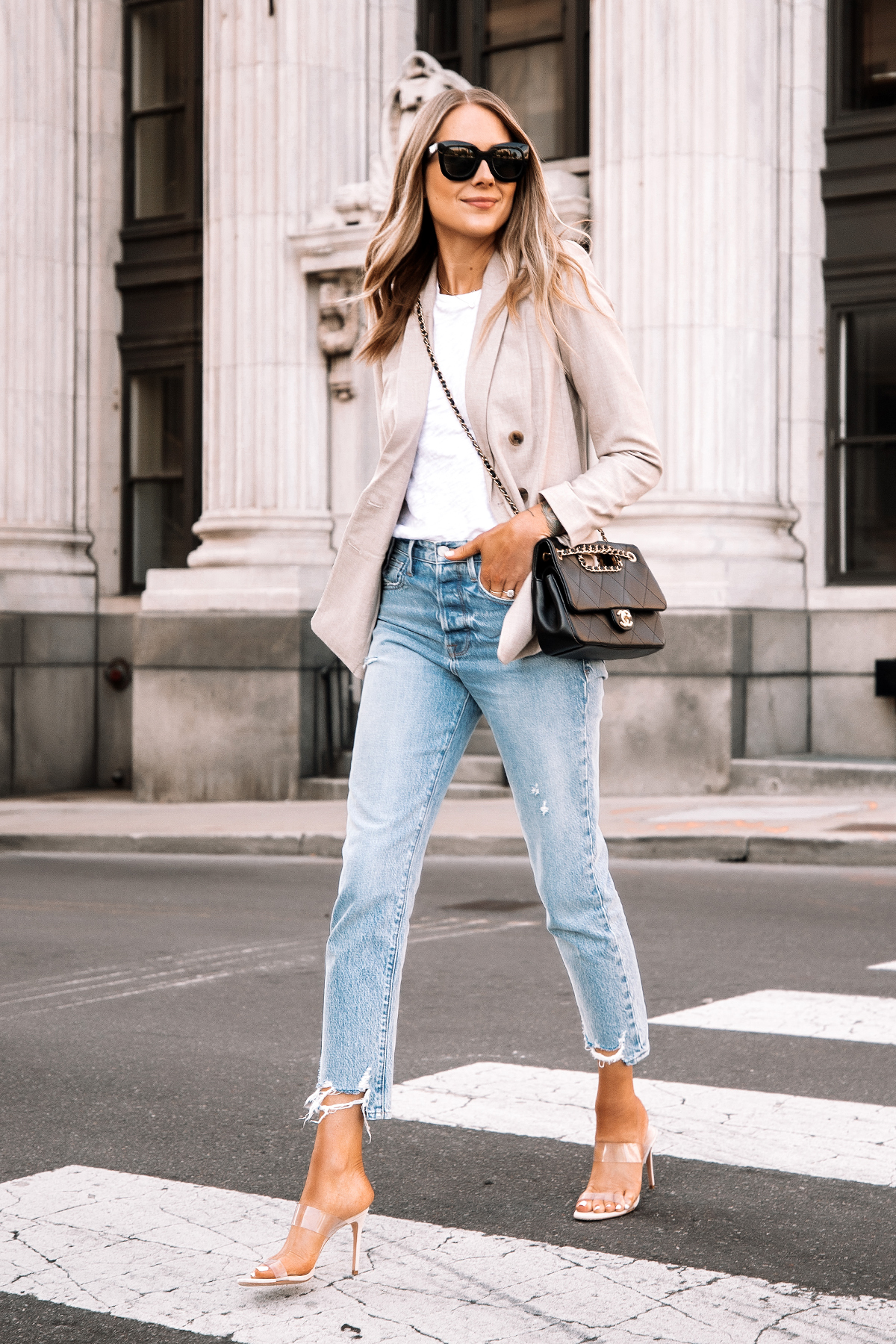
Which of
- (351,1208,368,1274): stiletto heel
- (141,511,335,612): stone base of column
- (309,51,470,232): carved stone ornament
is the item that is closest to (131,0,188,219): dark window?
(309,51,470,232): carved stone ornament

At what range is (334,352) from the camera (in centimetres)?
1617

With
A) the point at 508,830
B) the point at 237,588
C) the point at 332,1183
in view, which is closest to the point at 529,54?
the point at 237,588

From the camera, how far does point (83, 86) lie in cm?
1830

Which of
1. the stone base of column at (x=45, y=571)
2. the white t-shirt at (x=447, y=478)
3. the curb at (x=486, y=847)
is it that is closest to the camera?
the white t-shirt at (x=447, y=478)

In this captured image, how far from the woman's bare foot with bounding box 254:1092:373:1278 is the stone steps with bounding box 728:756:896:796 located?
1009 centimetres

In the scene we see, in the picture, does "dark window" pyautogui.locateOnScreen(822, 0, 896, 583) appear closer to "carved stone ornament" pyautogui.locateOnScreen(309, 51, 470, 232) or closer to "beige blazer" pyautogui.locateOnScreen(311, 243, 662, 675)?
"carved stone ornament" pyautogui.locateOnScreen(309, 51, 470, 232)

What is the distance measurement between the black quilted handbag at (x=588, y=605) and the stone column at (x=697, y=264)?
10.4 meters

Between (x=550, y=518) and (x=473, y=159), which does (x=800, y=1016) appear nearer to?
(x=550, y=518)

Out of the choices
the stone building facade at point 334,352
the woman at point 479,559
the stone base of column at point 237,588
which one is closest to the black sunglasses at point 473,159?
the woman at point 479,559

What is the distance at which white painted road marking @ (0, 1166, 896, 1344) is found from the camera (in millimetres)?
3184

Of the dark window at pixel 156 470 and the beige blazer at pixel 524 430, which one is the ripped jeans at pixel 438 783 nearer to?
the beige blazer at pixel 524 430

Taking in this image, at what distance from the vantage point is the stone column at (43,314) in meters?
17.6

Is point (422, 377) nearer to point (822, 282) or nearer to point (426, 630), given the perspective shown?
point (426, 630)

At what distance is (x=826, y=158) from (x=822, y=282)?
992 mm
